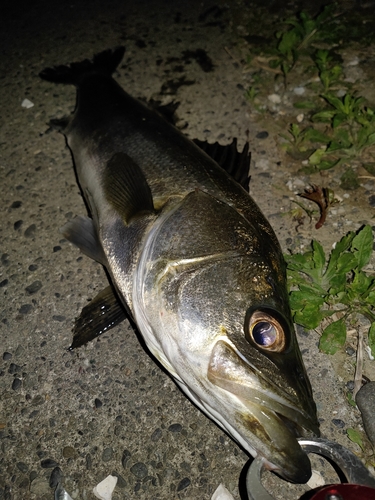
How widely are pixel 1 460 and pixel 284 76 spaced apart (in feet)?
12.7

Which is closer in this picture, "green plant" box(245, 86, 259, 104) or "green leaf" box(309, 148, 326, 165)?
"green leaf" box(309, 148, 326, 165)

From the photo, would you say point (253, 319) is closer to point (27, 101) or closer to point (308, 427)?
point (308, 427)

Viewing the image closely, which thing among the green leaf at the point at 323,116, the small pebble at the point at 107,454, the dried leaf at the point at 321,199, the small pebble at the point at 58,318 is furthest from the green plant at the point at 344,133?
the small pebble at the point at 107,454

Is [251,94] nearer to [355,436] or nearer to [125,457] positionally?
[355,436]

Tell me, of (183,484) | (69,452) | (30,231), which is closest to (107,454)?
(69,452)

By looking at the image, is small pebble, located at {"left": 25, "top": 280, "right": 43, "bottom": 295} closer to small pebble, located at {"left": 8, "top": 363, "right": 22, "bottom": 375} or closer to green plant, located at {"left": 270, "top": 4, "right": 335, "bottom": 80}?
small pebble, located at {"left": 8, "top": 363, "right": 22, "bottom": 375}

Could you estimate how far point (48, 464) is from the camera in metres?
2.47

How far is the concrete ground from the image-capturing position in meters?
2.44

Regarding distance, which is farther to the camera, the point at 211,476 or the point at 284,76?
the point at 284,76

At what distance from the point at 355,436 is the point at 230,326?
40.1 inches

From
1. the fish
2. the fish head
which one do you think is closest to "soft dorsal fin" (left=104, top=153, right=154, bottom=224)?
the fish

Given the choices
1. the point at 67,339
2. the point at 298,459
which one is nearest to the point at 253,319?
the point at 298,459

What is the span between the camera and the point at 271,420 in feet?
6.10

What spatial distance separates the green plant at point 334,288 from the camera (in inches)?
108
